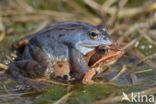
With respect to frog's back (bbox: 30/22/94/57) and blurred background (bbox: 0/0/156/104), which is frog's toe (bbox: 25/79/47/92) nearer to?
blurred background (bbox: 0/0/156/104)

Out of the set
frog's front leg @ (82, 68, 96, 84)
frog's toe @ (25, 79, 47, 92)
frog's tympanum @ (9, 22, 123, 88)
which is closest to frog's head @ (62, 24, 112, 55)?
frog's tympanum @ (9, 22, 123, 88)

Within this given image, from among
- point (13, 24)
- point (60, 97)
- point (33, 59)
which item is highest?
point (13, 24)

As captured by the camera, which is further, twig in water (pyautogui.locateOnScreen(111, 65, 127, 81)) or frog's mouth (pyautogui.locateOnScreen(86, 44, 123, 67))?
twig in water (pyautogui.locateOnScreen(111, 65, 127, 81))

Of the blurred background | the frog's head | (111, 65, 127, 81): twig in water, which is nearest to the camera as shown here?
the blurred background

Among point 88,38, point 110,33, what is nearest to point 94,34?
point 88,38

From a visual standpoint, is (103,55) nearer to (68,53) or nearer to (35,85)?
(68,53)

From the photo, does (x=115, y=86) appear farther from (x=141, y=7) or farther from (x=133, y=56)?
(x=141, y=7)

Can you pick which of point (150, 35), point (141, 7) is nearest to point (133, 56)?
point (150, 35)

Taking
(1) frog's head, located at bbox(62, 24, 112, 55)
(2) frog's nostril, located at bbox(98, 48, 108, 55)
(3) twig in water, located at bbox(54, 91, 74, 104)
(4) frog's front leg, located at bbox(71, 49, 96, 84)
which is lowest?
(3) twig in water, located at bbox(54, 91, 74, 104)

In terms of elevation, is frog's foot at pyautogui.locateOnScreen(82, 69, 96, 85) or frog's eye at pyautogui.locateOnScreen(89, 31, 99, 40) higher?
frog's eye at pyautogui.locateOnScreen(89, 31, 99, 40)
